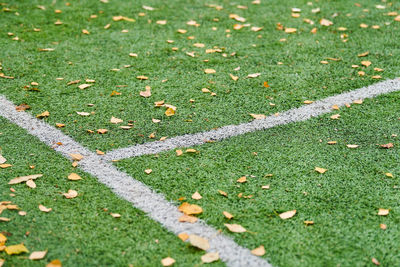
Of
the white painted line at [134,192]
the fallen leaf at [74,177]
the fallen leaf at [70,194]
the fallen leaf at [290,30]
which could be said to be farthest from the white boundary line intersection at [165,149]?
the fallen leaf at [290,30]

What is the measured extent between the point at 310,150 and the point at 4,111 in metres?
2.66

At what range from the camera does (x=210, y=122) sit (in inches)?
176

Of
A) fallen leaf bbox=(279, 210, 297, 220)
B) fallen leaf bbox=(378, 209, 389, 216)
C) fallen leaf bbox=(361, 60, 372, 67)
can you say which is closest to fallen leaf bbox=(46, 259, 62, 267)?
fallen leaf bbox=(279, 210, 297, 220)

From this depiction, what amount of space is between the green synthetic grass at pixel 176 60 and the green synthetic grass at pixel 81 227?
0.60 metres

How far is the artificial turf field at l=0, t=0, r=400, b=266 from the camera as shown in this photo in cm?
309

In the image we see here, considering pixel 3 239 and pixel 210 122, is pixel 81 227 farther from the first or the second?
pixel 210 122

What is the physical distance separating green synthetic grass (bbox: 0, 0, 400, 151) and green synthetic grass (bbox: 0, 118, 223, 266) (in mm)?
603

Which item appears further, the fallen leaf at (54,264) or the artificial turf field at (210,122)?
the artificial turf field at (210,122)

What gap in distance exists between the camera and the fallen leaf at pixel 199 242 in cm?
300

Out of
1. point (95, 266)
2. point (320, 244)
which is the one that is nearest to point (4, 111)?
point (95, 266)

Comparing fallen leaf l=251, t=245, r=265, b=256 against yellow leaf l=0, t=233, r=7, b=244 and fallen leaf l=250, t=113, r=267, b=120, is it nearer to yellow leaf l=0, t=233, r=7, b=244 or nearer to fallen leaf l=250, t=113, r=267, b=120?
yellow leaf l=0, t=233, r=7, b=244

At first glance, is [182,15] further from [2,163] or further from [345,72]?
[2,163]

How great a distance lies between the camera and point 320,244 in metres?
3.04

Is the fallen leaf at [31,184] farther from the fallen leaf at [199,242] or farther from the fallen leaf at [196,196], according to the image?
the fallen leaf at [199,242]
